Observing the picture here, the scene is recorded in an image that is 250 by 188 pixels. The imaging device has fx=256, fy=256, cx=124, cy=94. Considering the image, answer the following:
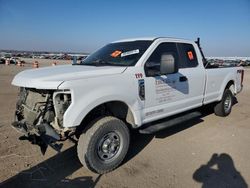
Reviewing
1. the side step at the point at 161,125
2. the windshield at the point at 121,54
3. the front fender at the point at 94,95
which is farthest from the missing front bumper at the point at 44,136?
the windshield at the point at 121,54

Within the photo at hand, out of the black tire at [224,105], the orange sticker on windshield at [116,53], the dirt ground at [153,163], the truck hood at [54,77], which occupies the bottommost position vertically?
the dirt ground at [153,163]

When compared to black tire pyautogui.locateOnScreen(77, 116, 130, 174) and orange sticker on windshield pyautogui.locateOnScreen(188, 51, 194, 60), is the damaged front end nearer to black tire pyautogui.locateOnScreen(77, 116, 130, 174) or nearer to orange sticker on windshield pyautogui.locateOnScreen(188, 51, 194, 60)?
black tire pyautogui.locateOnScreen(77, 116, 130, 174)

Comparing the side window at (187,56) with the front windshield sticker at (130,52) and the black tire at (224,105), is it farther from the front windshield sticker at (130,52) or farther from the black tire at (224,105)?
the black tire at (224,105)

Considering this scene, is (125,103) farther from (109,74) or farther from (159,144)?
(159,144)

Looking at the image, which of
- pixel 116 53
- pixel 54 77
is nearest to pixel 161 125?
pixel 116 53

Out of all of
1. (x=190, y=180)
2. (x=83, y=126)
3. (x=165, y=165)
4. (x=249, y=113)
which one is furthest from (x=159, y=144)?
(x=249, y=113)

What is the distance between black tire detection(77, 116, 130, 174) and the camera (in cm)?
367

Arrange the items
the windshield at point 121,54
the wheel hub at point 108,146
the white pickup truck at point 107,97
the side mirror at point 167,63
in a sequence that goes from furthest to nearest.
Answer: the windshield at point 121,54 → the side mirror at point 167,63 → the wheel hub at point 108,146 → the white pickup truck at point 107,97

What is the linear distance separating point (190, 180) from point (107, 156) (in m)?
1.28

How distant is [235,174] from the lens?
12.6ft

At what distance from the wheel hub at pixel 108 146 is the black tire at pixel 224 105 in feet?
13.2

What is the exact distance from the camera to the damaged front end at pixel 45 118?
346 centimetres

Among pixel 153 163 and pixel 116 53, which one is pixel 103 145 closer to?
pixel 153 163

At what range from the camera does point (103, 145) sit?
3906mm
